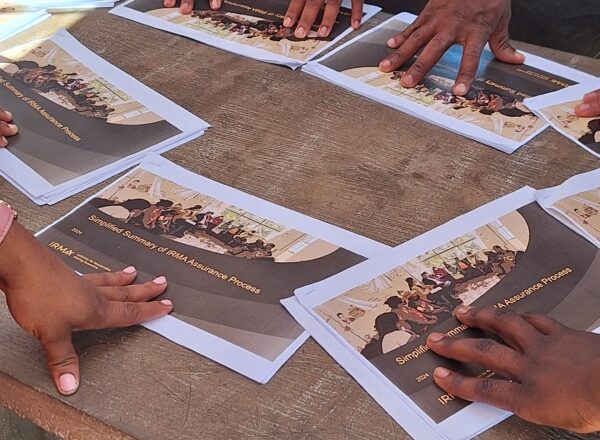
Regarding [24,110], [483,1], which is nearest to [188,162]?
[24,110]

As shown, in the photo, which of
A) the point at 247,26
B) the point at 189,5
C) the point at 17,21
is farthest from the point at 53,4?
the point at 247,26

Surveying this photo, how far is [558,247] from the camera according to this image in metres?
0.95

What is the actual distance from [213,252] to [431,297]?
0.26 metres

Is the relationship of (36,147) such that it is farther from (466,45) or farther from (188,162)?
(466,45)

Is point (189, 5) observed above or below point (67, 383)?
above

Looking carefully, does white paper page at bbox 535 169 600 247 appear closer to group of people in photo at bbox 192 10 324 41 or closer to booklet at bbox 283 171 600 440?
booklet at bbox 283 171 600 440

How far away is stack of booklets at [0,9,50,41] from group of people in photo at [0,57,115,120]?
0.11m

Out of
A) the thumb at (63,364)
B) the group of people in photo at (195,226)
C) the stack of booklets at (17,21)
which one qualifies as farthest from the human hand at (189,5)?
the thumb at (63,364)

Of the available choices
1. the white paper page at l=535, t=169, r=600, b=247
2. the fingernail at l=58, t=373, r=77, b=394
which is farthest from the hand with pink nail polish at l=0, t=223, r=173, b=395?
the white paper page at l=535, t=169, r=600, b=247

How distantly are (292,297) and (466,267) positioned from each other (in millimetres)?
209

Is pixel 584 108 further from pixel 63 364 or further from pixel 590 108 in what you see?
pixel 63 364

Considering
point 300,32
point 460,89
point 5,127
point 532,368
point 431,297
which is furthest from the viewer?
point 300,32

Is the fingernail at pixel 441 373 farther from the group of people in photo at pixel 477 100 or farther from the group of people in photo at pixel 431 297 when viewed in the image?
the group of people in photo at pixel 477 100

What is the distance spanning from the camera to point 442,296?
88cm
